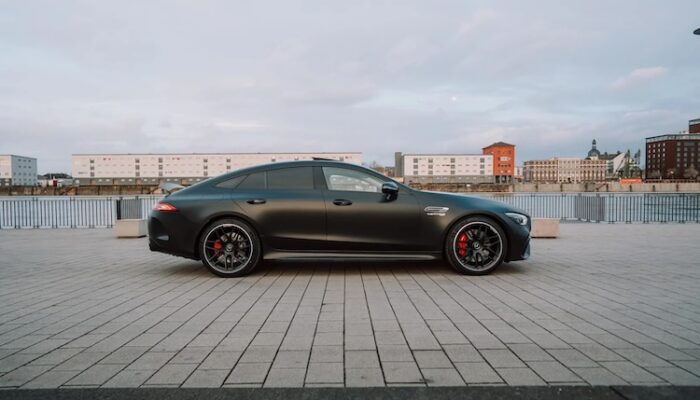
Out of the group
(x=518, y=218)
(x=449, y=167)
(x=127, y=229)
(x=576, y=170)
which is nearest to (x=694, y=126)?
(x=576, y=170)

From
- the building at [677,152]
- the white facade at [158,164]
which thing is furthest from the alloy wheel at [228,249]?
the building at [677,152]

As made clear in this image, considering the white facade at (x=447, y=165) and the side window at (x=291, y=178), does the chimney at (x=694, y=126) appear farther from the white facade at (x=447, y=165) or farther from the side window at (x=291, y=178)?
the side window at (x=291, y=178)

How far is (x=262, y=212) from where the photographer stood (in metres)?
5.62

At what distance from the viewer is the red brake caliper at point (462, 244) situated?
5.71 meters

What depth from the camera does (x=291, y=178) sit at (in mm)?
5844

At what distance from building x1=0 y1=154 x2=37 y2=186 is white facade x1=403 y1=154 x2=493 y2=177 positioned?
9555cm

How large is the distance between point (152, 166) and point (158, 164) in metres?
1.47

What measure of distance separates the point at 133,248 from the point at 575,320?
8157 millimetres

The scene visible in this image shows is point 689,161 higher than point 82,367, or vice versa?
point 689,161

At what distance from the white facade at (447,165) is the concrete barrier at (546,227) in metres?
107

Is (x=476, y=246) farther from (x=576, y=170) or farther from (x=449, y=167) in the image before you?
(x=576, y=170)

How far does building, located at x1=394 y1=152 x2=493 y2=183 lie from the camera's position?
118 metres

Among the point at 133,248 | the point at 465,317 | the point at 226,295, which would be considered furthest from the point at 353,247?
the point at 133,248

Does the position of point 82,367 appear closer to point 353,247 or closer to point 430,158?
point 353,247
